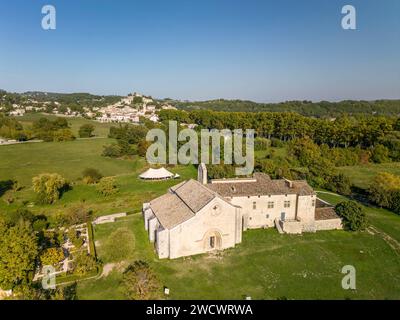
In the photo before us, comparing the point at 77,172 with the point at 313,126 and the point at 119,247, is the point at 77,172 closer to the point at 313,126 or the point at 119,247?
the point at 119,247

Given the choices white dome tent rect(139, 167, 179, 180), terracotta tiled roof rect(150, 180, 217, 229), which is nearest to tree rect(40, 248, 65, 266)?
terracotta tiled roof rect(150, 180, 217, 229)

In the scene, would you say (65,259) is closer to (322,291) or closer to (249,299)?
(249,299)

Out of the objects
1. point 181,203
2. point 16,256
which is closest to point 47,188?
point 16,256

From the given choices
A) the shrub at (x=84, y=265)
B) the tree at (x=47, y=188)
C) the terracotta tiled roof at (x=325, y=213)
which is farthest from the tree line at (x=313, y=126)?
the shrub at (x=84, y=265)

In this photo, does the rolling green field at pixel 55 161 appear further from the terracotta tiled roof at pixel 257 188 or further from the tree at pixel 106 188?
the terracotta tiled roof at pixel 257 188
